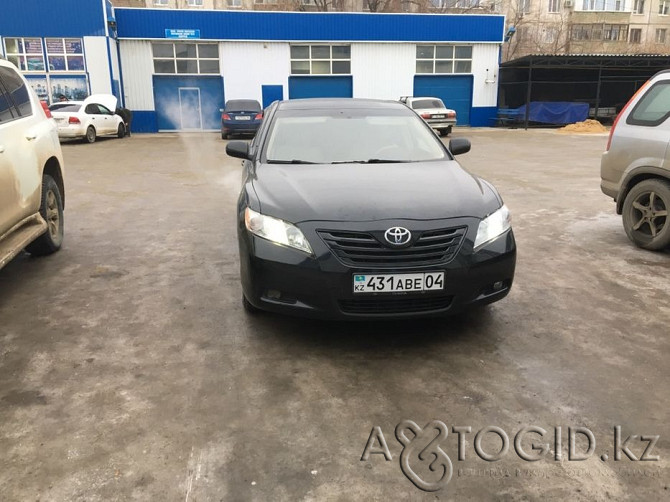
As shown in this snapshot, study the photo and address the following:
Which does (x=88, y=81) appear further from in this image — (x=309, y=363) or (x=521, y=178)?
(x=309, y=363)

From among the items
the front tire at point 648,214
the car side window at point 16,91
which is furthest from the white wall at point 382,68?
the car side window at point 16,91

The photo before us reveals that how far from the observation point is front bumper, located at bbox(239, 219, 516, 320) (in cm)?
335

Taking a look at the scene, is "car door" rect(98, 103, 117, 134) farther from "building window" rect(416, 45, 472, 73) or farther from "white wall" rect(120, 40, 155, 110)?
"building window" rect(416, 45, 472, 73)

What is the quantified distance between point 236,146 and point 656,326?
361 centimetres

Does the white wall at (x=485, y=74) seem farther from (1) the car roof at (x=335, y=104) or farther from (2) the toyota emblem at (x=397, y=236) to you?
(2) the toyota emblem at (x=397, y=236)

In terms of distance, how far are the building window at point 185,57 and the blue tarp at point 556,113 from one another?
1535 centimetres

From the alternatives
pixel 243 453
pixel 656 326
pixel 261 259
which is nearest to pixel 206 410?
pixel 243 453

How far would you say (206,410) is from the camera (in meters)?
2.95

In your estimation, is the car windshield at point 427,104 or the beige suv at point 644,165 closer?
the beige suv at point 644,165

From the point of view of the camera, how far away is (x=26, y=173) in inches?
188

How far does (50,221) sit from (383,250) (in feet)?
13.0

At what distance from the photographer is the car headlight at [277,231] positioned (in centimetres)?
343

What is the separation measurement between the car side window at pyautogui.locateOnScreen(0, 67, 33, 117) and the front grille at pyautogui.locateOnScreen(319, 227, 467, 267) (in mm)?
3381

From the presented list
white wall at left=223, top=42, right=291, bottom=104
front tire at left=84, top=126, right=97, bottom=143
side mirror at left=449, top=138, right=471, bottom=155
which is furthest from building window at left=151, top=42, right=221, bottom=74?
side mirror at left=449, top=138, right=471, bottom=155
